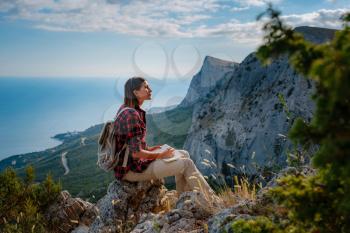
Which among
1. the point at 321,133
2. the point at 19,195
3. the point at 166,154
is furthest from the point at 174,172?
the point at 19,195

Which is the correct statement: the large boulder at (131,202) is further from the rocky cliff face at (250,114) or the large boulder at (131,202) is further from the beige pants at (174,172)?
the rocky cliff face at (250,114)

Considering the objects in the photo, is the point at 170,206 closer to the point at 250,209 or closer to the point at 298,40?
the point at 250,209

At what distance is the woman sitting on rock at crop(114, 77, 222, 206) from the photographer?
27.4 feet

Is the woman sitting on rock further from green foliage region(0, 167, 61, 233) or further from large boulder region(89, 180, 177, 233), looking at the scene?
green foliage region(0, 167, 61, 233)

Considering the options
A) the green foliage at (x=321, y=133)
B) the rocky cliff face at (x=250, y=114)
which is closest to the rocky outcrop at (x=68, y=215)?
the green foliage at (x=321, y=133)

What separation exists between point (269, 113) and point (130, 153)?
1441 inches

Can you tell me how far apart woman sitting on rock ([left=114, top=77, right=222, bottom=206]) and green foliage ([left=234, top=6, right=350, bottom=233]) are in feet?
16.8

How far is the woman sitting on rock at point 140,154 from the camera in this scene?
8352 millimetres

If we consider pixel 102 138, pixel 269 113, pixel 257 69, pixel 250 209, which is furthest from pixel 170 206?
pixel 257 69

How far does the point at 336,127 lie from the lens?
7.97 ft

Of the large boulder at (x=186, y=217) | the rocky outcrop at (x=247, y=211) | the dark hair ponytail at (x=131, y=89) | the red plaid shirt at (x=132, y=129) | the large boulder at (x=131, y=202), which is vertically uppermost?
the dark hair ponytail at (x=131, y=89)

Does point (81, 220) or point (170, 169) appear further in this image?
point (81, 220)

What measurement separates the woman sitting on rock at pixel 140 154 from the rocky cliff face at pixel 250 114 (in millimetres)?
23973

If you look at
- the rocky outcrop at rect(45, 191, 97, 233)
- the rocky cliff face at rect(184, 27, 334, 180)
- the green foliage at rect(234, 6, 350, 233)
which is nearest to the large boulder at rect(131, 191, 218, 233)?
the green foliage at rect(234, 6, 350, 233)
